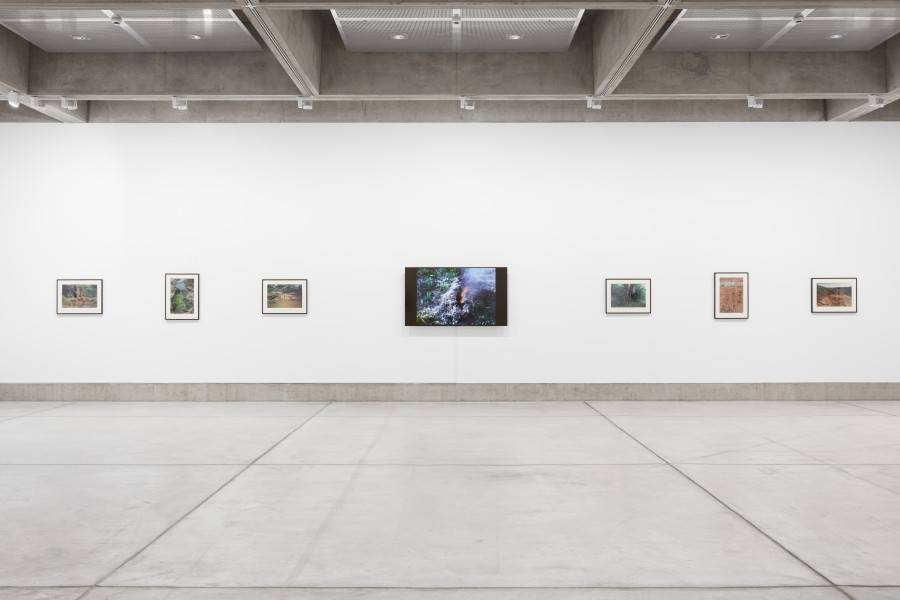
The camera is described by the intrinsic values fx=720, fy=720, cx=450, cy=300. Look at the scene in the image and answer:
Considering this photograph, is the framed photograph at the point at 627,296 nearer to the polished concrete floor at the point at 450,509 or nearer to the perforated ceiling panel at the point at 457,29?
the polished concrete floor at the point at 450,509

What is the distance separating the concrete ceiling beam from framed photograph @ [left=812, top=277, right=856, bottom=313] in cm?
735

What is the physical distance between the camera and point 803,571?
636cm

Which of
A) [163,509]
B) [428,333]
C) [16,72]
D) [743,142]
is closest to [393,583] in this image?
[163,509]

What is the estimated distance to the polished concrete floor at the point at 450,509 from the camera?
617cm

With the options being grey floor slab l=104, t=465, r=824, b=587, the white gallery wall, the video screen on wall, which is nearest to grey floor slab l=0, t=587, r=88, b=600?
grey floor slab l=104, t=465, r=824, b=587

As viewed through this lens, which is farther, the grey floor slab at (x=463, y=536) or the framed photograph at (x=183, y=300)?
the framed photograph at (x=183, y=300)

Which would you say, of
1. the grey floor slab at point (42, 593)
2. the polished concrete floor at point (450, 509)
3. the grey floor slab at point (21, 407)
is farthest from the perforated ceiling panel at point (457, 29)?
the grey floor slab at point (21, 407)

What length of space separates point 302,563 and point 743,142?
1506 centimetres

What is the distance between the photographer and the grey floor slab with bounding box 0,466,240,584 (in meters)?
6.53

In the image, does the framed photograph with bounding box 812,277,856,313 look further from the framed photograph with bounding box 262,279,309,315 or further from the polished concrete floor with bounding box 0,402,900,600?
the framed photograph with bounding box 262,279,309,315

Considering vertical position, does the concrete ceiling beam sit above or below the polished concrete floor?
above

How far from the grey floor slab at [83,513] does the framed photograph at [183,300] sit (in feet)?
23.3

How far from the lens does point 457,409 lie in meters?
16.0

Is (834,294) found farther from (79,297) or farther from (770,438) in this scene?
(79,297)
